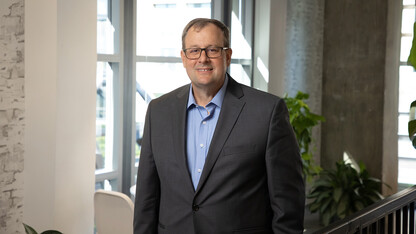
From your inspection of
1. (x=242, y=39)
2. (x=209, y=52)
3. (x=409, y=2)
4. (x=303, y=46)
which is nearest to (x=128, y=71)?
(x=242, y=39)

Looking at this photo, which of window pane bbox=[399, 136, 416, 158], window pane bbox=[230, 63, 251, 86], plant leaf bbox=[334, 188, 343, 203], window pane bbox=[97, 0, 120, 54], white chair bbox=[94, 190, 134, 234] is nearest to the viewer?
white chair bbox=[94, 190, 134, 234]

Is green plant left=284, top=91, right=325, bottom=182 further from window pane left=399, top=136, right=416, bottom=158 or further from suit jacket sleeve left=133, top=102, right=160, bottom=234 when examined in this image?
suit jacket sleeve left=133, top=102, right=160, bottom=234

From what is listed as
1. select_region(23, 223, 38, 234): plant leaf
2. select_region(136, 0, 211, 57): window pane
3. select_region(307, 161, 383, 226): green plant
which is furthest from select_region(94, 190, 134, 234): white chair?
select_region(307, 161, 383, 226): green plant

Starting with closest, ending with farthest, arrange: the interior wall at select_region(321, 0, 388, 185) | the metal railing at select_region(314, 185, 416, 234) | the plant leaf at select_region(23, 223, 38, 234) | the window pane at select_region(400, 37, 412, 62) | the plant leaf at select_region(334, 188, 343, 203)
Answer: the metal railing at select_region(314, 185, 416, 234) → the plant leaf at select_region(23, 223, 38, 234) → the plant leaf at select_region(334, 188, 343, 203) → the interior wall at select_region(321, 0, 388, 185) → the window pane at select_region(400, 37, 412, 62)

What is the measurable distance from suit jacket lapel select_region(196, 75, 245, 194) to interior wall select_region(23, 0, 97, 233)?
1.73 m

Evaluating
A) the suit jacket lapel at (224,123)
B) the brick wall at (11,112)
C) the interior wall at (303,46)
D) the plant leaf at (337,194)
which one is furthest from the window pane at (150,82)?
the suit jacket lapel at (224,123)

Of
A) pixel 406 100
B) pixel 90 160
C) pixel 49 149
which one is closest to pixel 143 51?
pixel 90 160

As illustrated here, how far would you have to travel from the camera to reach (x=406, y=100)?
7.66m

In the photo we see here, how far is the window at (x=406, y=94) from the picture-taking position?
7.61 metres

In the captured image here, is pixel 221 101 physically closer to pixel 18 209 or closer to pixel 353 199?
pixel 18 209

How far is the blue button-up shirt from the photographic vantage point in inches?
80.7

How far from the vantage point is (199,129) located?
209cm

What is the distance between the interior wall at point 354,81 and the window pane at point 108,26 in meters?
3.34

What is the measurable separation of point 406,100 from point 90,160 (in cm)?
478
